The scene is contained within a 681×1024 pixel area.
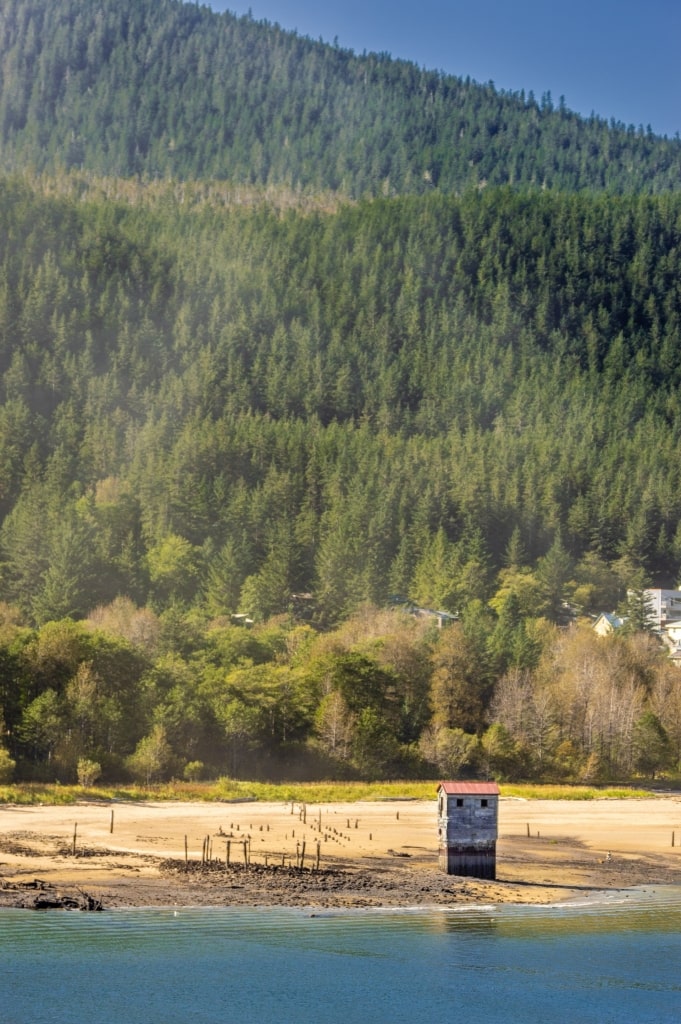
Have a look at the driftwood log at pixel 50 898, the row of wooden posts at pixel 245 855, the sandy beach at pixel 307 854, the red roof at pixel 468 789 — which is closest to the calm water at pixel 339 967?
the driftwood log at pixel 50 898

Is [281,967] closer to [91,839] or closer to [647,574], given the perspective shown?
[91,839]

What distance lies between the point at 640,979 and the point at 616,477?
13160cm

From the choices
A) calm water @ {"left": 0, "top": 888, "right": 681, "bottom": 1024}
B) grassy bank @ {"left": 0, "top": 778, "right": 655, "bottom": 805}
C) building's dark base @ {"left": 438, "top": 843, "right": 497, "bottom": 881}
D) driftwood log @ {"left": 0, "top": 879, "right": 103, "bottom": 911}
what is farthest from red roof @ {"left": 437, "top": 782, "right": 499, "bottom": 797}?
grassy bank @ {"left": 0, "top": 778, "right": 655, "bottom": 805}

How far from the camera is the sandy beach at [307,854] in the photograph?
60875 millimetres

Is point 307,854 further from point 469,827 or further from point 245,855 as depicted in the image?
point 469,827

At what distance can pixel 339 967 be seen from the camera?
5278cm

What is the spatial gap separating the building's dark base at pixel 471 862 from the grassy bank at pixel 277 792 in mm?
22516

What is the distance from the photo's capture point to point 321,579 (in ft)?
494

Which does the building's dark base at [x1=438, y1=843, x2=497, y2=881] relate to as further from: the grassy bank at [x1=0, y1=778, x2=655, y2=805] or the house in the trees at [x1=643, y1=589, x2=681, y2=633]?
the house in the trees at [x1=643, y1=589, x2=681, y2=633]

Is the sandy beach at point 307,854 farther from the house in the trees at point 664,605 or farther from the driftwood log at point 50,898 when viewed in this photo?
the house in the trees at point 664,605

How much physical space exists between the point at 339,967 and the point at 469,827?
13053 millimetres

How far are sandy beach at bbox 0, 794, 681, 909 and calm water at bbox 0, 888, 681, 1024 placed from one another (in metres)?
2.32

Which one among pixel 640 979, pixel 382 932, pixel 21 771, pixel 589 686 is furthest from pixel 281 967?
pixel 589 686

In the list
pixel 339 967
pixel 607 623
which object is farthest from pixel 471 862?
pixel 607 623
